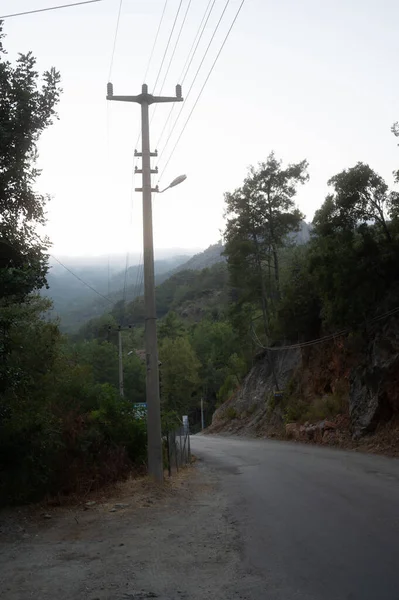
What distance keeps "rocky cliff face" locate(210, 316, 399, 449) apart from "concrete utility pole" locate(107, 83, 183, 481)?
1301 centimetres

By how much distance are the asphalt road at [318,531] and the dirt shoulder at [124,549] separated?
15.2 inches

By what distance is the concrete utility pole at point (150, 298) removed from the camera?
48.9ft

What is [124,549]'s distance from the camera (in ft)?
28.1

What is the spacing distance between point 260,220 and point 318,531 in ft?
123

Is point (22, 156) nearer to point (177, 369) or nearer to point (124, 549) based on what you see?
point (124, 549)

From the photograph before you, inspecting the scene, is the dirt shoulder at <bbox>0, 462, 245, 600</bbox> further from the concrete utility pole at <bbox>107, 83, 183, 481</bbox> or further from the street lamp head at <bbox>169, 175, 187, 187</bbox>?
the street lamp head at <bbox>169, 175, 187, 187</bbox>

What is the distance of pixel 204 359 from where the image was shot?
108 metres

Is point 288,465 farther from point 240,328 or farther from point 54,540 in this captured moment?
point 240,328

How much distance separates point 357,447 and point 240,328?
2393cm

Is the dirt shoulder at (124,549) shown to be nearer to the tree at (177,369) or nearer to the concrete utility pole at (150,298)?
the concrete utility pole at (150,298)

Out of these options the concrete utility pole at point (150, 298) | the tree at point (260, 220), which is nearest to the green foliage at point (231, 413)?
the tree at point (260, 220)

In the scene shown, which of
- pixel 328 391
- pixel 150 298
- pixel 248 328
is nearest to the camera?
pixel 150 298

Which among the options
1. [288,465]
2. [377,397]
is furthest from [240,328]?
[288,465]

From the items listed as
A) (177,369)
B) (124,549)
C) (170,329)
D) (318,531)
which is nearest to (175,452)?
(124,549)
